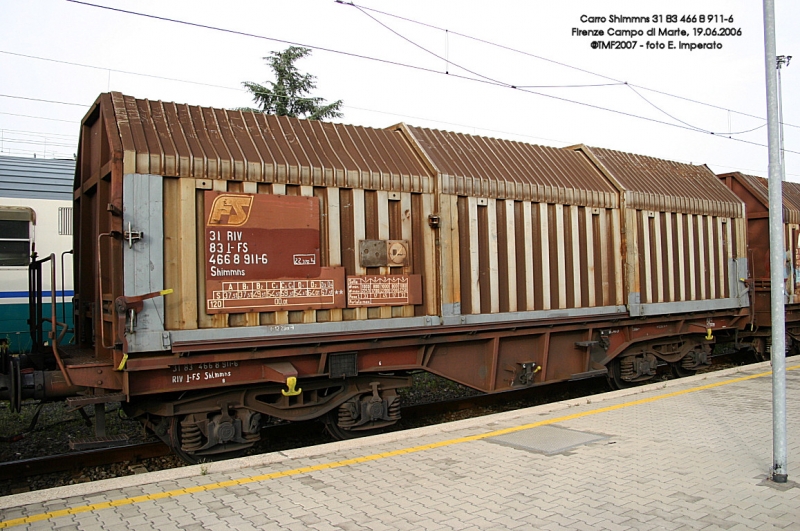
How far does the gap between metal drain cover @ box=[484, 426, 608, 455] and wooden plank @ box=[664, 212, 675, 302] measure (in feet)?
16.2

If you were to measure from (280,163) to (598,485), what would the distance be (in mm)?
4470

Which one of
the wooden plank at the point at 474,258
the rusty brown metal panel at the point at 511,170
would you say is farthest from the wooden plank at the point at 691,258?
the wooden plank at the point at 474,258

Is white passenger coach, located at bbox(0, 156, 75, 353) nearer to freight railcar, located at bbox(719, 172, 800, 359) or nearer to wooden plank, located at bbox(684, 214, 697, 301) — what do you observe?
wooden plank, located at bbox(684, 214, 697, 301)

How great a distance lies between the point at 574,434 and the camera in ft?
21.3

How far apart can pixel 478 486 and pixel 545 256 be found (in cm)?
457

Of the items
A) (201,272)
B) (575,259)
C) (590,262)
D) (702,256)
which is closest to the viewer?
(201,272)

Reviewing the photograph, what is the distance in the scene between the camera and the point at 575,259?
30.1 ft

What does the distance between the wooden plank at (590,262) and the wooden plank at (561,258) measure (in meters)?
0.53

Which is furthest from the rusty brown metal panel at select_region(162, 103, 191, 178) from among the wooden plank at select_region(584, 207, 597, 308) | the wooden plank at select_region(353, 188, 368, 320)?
the wooden plank at select_region(584, 207, 597, 308)

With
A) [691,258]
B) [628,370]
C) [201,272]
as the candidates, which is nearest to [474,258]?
[201,272]

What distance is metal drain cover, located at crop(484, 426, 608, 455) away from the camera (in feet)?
19.7

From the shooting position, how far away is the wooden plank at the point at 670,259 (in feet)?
34.3

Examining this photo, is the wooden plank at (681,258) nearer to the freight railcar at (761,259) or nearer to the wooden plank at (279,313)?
the freight railcar at (761,259)

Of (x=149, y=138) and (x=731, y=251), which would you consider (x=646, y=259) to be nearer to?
(x=731, y=251)
